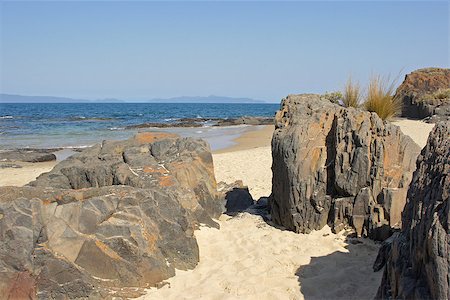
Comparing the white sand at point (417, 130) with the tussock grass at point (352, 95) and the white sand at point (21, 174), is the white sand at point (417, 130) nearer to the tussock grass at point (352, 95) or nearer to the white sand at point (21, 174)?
the tussock grass at point (352, 95)

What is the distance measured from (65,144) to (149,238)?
18.2m

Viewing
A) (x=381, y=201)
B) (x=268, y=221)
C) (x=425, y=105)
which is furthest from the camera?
(x=425, y=105)

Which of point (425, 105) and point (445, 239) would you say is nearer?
point (445, 239)

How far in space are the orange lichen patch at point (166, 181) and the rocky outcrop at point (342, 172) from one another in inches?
61.1

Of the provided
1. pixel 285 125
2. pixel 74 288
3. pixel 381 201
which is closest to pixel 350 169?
pixel 381 201

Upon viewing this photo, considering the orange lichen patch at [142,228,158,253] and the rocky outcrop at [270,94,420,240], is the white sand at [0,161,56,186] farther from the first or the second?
the rocky outcrop at [270,94,420,240]

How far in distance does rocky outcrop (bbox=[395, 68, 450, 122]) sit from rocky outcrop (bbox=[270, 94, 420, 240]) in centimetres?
1184

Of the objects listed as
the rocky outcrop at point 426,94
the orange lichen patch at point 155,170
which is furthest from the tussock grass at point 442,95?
the orange lichen patch at point 155,170

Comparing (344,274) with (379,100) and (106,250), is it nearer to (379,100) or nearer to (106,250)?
(106,250)

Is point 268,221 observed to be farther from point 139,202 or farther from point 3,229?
point 3,229

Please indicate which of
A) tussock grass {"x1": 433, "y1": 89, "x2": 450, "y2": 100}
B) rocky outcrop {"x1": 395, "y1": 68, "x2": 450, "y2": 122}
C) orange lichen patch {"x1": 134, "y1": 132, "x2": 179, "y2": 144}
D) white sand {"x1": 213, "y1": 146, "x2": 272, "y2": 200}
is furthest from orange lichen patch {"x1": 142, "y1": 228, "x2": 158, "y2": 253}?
tussock grass {"x1": 433, "y1": 89, "x2": 450, "y2": 100}

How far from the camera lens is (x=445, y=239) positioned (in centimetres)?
296

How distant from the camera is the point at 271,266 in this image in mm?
5324

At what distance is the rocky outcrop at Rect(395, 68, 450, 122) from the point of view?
64.0 feet
